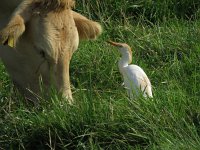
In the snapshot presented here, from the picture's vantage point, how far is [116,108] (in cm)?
495

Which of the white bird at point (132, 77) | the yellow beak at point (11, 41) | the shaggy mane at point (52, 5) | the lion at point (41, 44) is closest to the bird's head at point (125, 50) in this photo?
the white bird at point (132, 77)

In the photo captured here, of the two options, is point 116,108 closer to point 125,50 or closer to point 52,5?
point 52,5

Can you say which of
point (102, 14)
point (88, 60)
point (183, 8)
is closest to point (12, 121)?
point (88, 60)

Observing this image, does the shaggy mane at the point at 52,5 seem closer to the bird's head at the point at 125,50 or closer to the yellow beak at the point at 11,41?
the yellow beak at the point at 11,41

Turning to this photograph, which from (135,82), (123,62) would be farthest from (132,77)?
(123,62)

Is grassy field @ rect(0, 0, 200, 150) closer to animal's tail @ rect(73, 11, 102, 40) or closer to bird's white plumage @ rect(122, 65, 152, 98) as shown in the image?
bird's white plumage @ rect(122, 65, 152, 98)

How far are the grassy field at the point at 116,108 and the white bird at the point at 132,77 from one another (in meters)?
0.09

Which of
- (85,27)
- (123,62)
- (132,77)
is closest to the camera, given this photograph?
(132,77)

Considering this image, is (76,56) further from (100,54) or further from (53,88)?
(53,88)

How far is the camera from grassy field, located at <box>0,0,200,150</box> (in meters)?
4.71

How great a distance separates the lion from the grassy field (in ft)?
0.50

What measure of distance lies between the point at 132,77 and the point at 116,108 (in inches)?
32.9

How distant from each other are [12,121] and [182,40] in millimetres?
2482

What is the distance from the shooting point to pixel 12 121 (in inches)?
199
